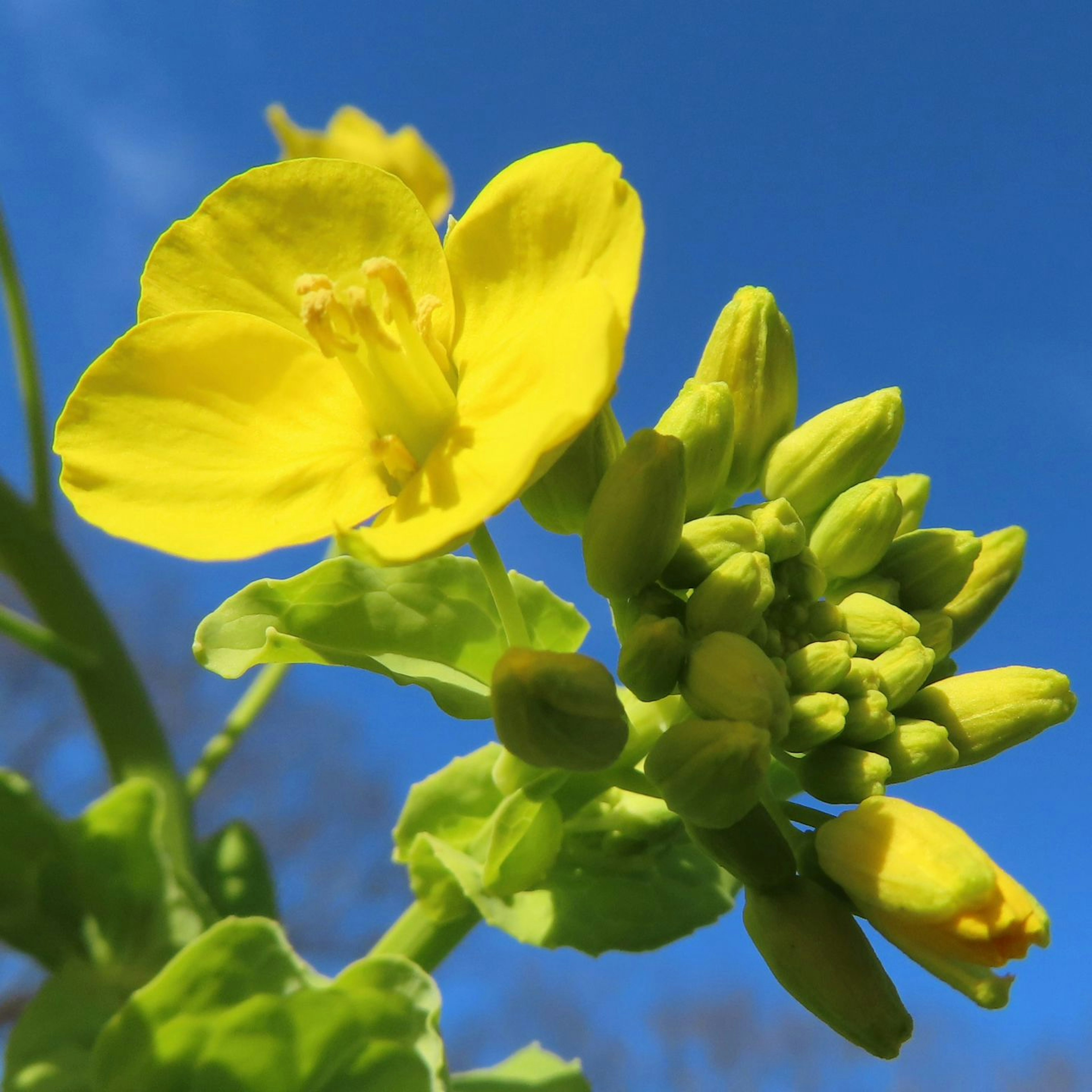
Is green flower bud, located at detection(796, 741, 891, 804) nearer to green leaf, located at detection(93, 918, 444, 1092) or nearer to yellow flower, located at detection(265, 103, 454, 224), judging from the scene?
green leaf, located at detection(93, 918, 444, 1092)

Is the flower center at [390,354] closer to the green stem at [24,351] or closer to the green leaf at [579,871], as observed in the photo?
the green leaf at [579,871]

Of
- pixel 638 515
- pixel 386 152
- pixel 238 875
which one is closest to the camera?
pixel 638 515

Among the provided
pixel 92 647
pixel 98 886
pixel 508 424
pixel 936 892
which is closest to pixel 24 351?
pixel 92 647

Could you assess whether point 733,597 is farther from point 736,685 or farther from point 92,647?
point 92,647

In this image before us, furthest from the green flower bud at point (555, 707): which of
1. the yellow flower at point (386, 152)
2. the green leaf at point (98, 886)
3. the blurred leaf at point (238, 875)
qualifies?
the yellow flower at point (386, 152)

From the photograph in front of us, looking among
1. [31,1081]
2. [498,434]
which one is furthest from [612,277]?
[31,1081]

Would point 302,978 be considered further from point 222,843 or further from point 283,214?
point 283,214
